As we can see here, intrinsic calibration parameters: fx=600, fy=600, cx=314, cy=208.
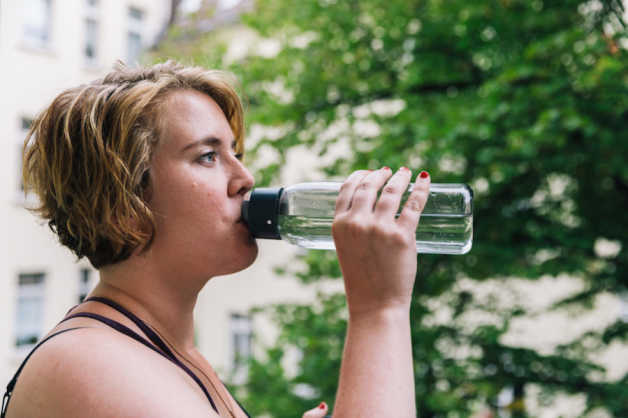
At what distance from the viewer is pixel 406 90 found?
Result: 13.4 feet

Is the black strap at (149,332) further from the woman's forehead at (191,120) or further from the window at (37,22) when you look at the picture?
the window at (37,22)

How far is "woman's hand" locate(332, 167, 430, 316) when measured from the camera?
807 millimetres

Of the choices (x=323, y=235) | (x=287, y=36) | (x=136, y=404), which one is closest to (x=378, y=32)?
(x=287, y=36)

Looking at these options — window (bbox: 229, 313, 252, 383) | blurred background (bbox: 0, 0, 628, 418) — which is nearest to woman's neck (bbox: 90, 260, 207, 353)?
blurred background (bbox: 0, 0, 628, 418)

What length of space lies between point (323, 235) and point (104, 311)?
1.48 ft

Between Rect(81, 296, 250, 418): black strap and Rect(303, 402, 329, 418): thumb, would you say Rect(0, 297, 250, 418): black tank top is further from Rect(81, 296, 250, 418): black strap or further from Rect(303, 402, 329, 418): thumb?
Rect(303, 402, 329, 418): thumb

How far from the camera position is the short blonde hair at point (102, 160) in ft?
3.05

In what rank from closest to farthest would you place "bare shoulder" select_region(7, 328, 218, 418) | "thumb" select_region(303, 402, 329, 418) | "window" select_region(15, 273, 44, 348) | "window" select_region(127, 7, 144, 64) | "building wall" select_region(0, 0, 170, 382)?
"bare shoulder" select_region(7, 328, 218, 418)
"thumb" select_region(303, 402, 329, 418)
"building wall" select_region(0, 0, 170, 382)
"window" select_region(15, 273, 44, 348)
"window" select_region(127, 7, 144, 64)

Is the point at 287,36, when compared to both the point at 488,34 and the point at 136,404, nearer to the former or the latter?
the point at 488,34

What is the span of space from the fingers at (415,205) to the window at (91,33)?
31.2 ft

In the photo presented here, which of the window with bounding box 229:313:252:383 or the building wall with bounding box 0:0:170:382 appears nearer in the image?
the building wall with bounding box 0:0:170:382

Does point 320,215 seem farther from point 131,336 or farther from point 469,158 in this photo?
point 469,158

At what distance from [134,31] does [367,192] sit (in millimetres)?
10165

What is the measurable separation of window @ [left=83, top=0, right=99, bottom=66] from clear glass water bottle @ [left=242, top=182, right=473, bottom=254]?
9.21 meters
